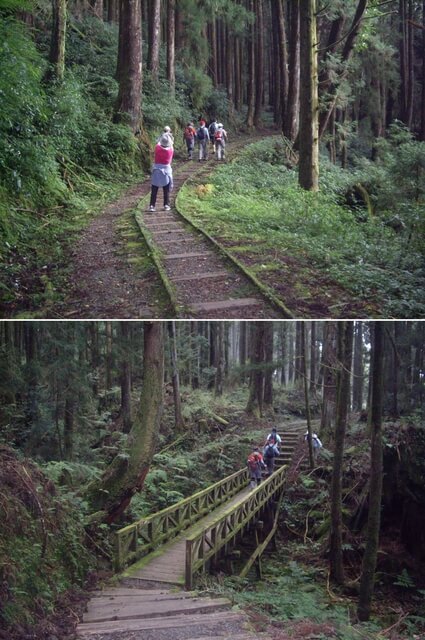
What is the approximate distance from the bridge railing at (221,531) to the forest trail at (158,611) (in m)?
0.36

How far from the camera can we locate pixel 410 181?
15.4 meters

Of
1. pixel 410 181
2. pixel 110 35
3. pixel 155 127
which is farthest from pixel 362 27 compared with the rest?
pixel 110 35

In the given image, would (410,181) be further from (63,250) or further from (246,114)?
(246,114)

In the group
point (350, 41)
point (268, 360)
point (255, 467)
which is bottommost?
point (255, 467)

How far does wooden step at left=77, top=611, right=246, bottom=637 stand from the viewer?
24.0 ft

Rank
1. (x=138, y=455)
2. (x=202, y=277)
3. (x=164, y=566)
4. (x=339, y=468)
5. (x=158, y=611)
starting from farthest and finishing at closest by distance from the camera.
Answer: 1. (x=339, y=468)
2. (x=138, y=455)
3. (x=164, y=566)
4. (x=158, y=611)
5. (x=202, y=277)

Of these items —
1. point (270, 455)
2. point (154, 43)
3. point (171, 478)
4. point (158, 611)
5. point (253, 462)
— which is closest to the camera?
point (158, 611)

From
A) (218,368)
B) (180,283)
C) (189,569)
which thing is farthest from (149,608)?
(218,368)

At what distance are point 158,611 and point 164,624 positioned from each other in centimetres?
74

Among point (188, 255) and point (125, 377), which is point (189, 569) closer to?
point (188, 255)

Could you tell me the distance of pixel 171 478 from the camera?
16891 millimetres

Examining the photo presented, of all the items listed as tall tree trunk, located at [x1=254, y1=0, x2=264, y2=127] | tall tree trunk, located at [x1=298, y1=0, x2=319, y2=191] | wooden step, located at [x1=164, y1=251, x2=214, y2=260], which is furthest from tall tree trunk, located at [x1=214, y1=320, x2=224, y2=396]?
wooden step, located at [x1=164, y1=251, x2=214, y2=260]

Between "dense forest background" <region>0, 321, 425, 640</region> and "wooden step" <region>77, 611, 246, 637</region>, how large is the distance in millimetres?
453

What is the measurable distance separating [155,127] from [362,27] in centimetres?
759
